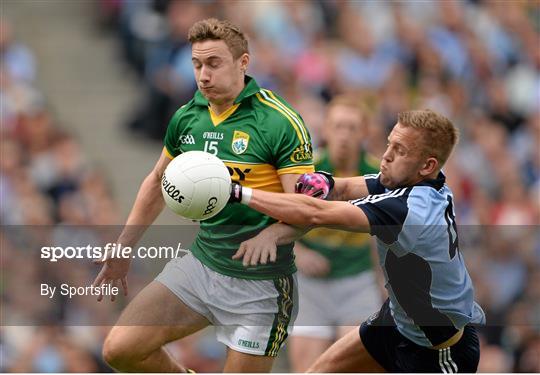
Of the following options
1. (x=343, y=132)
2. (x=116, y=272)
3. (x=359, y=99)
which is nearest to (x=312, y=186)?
(x=116, y=272)

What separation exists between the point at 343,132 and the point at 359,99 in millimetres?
3088

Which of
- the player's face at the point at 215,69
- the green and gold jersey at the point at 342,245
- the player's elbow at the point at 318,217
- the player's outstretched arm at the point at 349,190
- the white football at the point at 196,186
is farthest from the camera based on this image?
the green and gold jersey at the point at 342,245

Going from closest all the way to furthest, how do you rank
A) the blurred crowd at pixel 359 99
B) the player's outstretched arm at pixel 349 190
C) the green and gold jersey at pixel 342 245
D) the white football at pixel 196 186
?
1. the white football at pixel 196 186
2. the player's outstretched arm at pixel 349 190
3. the green and gold jersey at pixel 342 245
4. the blurred crowd at pixel 359 99

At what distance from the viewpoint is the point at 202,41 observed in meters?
6.93

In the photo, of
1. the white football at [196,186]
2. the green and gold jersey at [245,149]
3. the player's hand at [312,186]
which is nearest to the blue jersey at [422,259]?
the player's hand at [312,186]

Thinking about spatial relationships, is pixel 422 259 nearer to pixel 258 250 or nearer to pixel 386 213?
pixel 386 213

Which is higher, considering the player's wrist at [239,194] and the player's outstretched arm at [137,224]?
the player's wrist at [239,194]

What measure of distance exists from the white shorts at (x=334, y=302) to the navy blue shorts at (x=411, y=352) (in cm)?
140

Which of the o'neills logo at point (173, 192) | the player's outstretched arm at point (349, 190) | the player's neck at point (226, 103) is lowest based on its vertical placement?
the player's outstretched arm at point (349, 190)

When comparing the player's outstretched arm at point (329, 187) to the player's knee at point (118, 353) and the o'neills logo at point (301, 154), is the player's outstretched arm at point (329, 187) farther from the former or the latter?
the player's knee at point (118, 353)

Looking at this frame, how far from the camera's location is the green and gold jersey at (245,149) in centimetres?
691

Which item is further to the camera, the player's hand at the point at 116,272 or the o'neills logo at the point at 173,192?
the player's hand at the point at 116,272

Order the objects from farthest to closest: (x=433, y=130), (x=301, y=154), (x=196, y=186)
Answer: (x=301, y=154), (x=433, y=130), (x=196, y=186)

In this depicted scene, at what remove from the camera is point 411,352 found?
7121 millimetres
